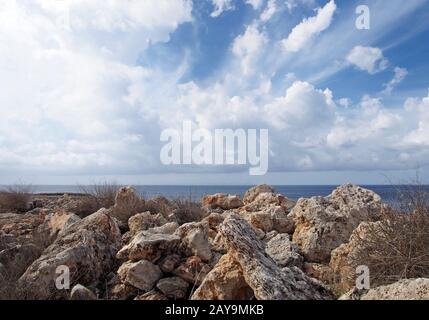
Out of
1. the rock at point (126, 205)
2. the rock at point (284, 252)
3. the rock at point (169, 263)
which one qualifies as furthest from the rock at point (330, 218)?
the rock at point (126, 205)

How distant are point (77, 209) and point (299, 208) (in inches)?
261

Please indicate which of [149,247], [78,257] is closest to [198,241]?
[149,247]

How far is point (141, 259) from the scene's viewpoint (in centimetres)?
680

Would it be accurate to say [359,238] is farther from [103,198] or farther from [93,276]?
[103,198]

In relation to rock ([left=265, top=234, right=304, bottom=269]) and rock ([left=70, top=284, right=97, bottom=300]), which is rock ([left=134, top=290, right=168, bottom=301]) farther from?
rock ([left=265, top=234, right=304, bottom=269])

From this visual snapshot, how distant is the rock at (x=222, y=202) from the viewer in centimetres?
1369

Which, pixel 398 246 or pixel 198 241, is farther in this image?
pixel 198 241

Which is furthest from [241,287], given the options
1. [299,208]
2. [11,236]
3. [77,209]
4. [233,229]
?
[77,209]

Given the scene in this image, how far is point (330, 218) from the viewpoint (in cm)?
902

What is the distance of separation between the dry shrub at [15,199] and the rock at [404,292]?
14.5 m

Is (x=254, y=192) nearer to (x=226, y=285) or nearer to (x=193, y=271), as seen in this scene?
(x=193, y=271)

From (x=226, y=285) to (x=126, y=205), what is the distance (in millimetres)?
5943
